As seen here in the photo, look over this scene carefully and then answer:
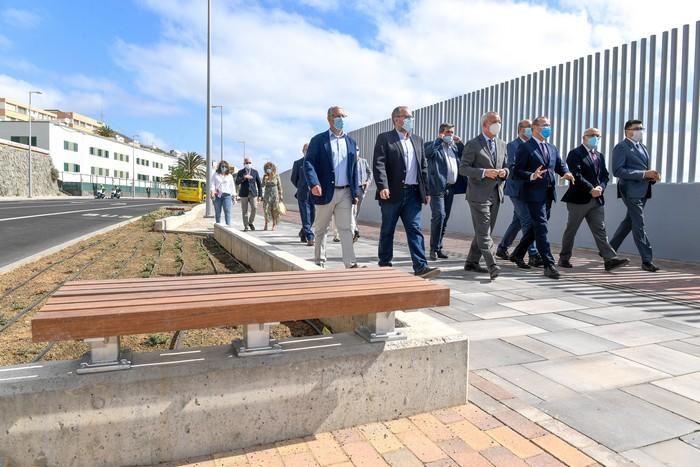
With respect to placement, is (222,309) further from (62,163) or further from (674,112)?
(62,163)

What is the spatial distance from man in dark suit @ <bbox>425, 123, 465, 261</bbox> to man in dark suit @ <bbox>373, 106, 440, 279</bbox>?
6.31 feet

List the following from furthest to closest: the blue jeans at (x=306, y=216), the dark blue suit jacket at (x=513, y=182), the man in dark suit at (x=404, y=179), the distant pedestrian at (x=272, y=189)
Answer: the distant pedestrian at (x=272, y=189), the blue jeans at (x=306, y=216), the dark blue suit jacket at (x=513, y=182), the man in dark suit at (x=404, y=179)

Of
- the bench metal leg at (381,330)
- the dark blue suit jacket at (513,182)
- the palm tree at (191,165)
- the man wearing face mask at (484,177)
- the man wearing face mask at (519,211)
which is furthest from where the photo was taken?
the palm tree at (191,165)

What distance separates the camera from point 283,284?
8.74 ft

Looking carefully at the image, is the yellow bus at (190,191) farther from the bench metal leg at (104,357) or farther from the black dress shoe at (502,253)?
the bench metal leg at (104,357)

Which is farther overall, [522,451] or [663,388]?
[663,388]

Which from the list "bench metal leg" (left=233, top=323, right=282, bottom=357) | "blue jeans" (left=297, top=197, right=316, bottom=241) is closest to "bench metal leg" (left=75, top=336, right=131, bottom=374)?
"bench metal leg" (left=233, top=323, right=282, bottom=357)

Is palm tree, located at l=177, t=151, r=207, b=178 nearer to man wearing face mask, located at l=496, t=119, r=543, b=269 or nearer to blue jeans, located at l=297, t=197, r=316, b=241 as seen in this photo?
blue jeans, located at l=297, t=197, r=316, b=241

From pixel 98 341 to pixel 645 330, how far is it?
3742 millimetres

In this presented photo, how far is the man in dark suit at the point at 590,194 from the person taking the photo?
6.62 meters

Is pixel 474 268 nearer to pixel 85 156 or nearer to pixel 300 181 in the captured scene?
pixel 300 181

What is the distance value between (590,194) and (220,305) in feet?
19.0

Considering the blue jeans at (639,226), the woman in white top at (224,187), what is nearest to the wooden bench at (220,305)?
the blue jeans at (639,226)

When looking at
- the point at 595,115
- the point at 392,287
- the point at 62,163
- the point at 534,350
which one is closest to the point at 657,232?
the point at 595,115
